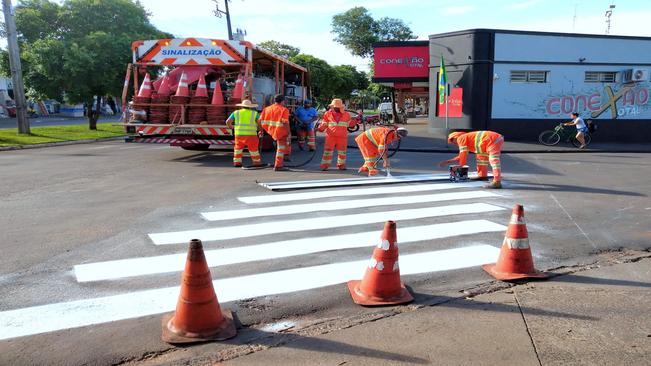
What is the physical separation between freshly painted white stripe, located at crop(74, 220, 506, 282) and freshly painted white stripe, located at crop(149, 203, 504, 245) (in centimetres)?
51

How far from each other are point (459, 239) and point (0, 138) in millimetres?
21558

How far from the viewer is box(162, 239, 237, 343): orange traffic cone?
11.3 feet

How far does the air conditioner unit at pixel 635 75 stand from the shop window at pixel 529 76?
358cm

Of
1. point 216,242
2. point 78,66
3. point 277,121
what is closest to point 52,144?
point 78,66

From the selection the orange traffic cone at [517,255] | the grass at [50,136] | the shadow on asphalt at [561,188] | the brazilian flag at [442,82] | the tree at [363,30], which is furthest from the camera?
the tree at [363,30]

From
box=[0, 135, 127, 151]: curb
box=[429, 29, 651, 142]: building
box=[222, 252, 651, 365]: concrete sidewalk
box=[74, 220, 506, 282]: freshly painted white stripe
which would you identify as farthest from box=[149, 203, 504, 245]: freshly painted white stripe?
box=[0, 135, 127, 151]: curb

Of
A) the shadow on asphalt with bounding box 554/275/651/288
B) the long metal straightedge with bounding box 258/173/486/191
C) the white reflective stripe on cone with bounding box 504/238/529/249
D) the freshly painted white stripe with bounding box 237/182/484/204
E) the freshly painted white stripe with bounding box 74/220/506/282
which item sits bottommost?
the shadow on asphalt with bounding box 554/275/651/288

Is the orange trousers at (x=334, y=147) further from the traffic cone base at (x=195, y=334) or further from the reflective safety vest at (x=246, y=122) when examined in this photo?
the traffic cone base at (x=195, y=334)

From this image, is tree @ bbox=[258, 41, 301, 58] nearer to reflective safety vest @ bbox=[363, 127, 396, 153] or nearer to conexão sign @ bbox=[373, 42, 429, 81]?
conexão sign @ bbox=[373, 42, 429, 81]

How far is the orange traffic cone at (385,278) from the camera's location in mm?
4066

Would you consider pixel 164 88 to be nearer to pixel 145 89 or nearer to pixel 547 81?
pixel 145 89

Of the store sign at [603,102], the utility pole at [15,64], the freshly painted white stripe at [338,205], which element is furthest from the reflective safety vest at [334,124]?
the utility pole at [15,64]

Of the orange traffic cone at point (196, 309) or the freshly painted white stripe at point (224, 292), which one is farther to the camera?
the freshly painted white stripe at point (224, 292)

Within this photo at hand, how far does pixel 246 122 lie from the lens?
11773mm
